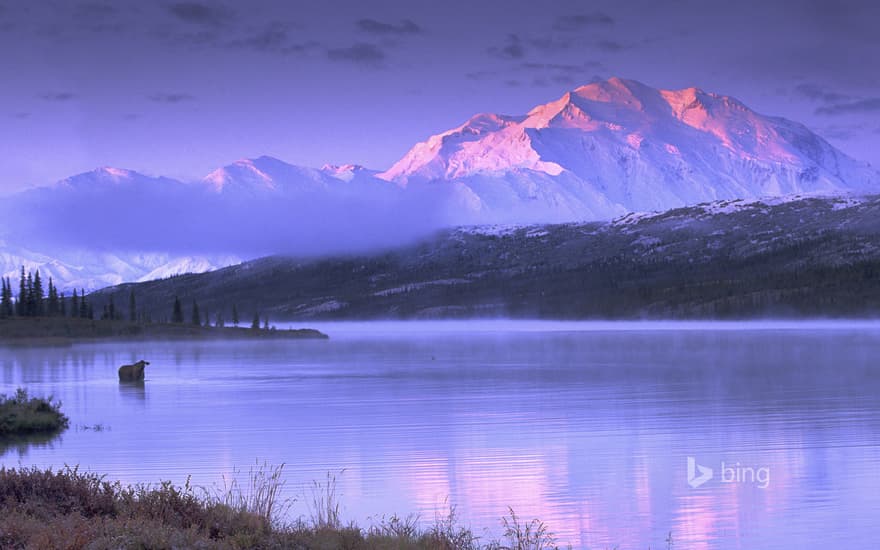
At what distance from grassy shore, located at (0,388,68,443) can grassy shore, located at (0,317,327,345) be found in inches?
4040

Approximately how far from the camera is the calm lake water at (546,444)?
22969 millimetres

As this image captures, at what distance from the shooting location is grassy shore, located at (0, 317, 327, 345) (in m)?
142

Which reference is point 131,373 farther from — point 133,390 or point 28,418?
point 28,418

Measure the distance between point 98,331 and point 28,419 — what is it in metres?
118

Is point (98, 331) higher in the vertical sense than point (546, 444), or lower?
higher

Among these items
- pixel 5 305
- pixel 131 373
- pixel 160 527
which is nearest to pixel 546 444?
pixel 160 527

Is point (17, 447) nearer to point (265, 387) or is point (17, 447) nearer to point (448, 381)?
point (265, 387)

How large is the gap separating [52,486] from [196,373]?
185 feet

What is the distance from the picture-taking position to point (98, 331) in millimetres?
151625

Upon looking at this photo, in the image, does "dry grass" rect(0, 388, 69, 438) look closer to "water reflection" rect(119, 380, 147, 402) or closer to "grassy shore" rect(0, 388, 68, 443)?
"grassy shore" rect(0, 388, 68, 443)

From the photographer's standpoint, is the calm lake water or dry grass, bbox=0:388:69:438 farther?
dry grass, bbox=0:388:69:438

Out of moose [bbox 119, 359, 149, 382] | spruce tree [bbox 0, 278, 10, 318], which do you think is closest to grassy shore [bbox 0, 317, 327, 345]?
spruce tree [bbox 0, 278, 10, 318]

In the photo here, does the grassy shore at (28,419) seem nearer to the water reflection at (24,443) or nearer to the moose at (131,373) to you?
A: the water reflection at (24,443)

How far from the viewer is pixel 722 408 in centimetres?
4406
